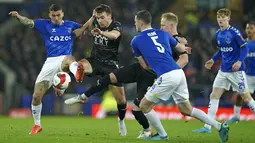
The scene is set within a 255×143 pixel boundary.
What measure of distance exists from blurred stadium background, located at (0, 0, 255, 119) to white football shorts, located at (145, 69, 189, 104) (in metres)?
10.4

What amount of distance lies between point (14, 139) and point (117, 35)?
276 centimetres

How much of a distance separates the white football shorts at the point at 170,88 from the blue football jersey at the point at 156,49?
0.38 feet

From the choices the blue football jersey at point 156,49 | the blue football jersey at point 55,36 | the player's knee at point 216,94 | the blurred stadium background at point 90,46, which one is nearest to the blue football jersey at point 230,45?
the player's knee at point 216,94

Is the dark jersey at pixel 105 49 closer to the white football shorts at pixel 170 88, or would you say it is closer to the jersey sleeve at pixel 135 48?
the jersey sleeve at pixel 135 48

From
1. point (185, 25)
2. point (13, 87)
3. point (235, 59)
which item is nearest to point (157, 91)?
point (235, 59)

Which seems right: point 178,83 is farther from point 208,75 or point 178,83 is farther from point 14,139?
point 208,75

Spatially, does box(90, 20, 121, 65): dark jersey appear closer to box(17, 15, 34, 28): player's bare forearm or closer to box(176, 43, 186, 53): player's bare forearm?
box(17, 15, 34, 28): player's bare forearm

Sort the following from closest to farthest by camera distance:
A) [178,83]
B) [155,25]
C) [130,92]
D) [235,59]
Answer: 1. [178,83]
2. [235,59]
3. [130,92]
4. [155,25]

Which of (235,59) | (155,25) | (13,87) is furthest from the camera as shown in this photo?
(155,25)

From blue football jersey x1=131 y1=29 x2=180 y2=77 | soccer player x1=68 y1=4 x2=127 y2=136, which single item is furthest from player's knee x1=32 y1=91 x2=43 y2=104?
blue football jersey x1=131 y1=29 x2=180 y2=77

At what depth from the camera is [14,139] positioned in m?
10.4

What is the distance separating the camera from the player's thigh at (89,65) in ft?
39.2

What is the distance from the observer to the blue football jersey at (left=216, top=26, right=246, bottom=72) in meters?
13.5

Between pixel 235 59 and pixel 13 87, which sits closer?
pixel 235 59
